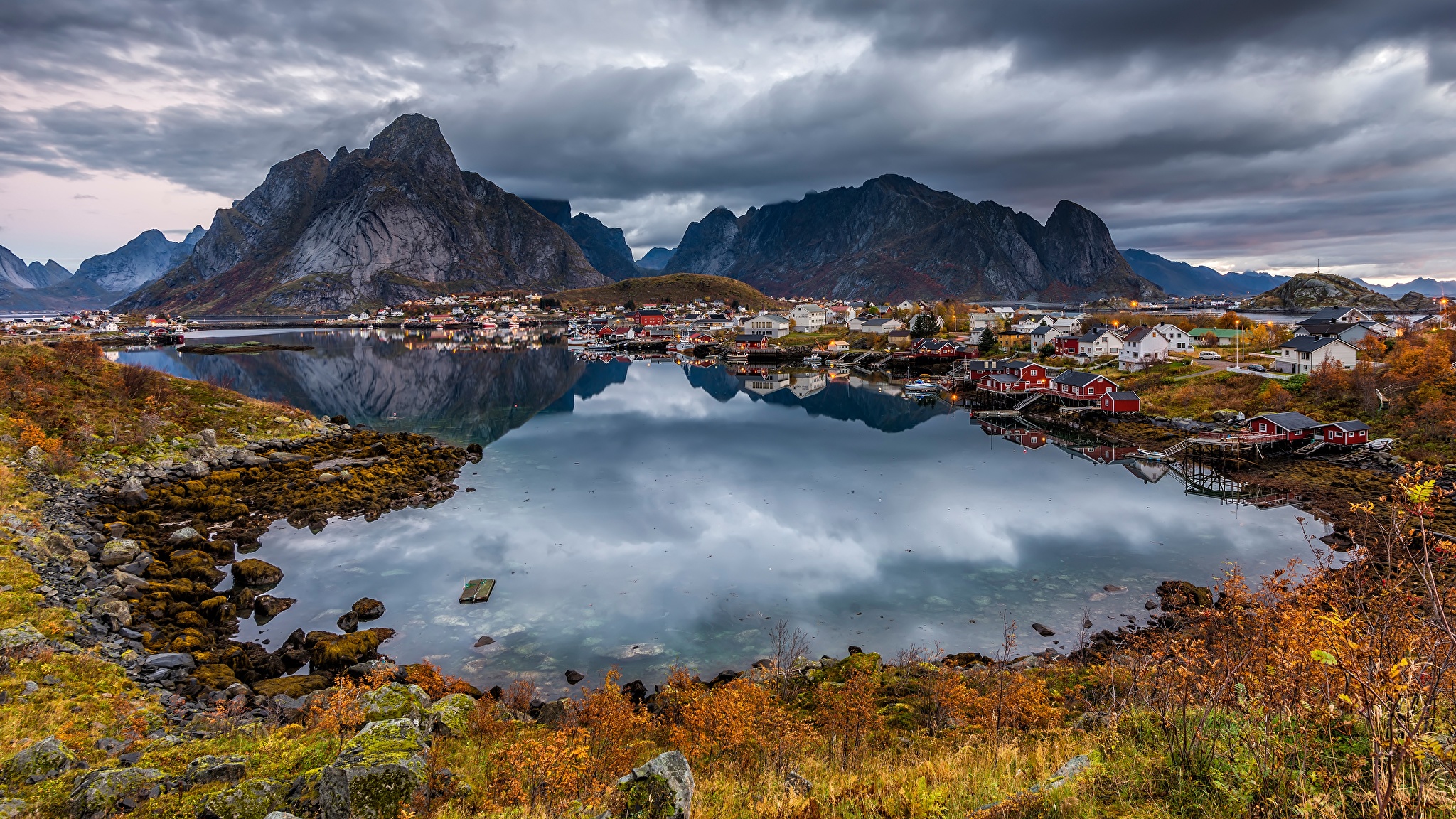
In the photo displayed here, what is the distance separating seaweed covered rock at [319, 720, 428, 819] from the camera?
6.87m

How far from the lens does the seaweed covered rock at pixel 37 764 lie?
7.96m

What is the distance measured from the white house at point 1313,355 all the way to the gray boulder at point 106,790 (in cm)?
6549

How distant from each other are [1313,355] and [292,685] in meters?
67.3

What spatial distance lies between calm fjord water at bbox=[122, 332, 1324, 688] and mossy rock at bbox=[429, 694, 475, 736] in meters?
4.38

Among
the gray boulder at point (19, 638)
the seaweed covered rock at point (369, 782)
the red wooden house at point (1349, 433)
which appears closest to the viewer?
the seaweed covered rock at point (369, 782)

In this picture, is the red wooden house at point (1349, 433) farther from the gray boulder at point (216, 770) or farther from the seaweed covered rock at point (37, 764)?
the seaweed covered rock at point (37, 764)

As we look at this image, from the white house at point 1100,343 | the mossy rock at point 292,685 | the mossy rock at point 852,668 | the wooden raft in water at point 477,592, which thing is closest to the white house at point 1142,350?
the white house at point 1100,343

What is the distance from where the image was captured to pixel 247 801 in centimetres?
747

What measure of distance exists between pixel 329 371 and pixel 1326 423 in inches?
3931

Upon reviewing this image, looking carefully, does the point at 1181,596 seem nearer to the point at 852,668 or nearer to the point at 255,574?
the point at 852,668

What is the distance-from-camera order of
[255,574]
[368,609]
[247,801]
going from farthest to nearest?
[255,574] < [368,609] < [247,801]

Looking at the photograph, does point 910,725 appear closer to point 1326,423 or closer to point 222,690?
point 222,690

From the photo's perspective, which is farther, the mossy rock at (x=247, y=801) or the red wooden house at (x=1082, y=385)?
the red wooden house at (x=1082, y=385)

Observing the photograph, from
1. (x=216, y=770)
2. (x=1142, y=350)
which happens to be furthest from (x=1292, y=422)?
(x=216, y=770)
